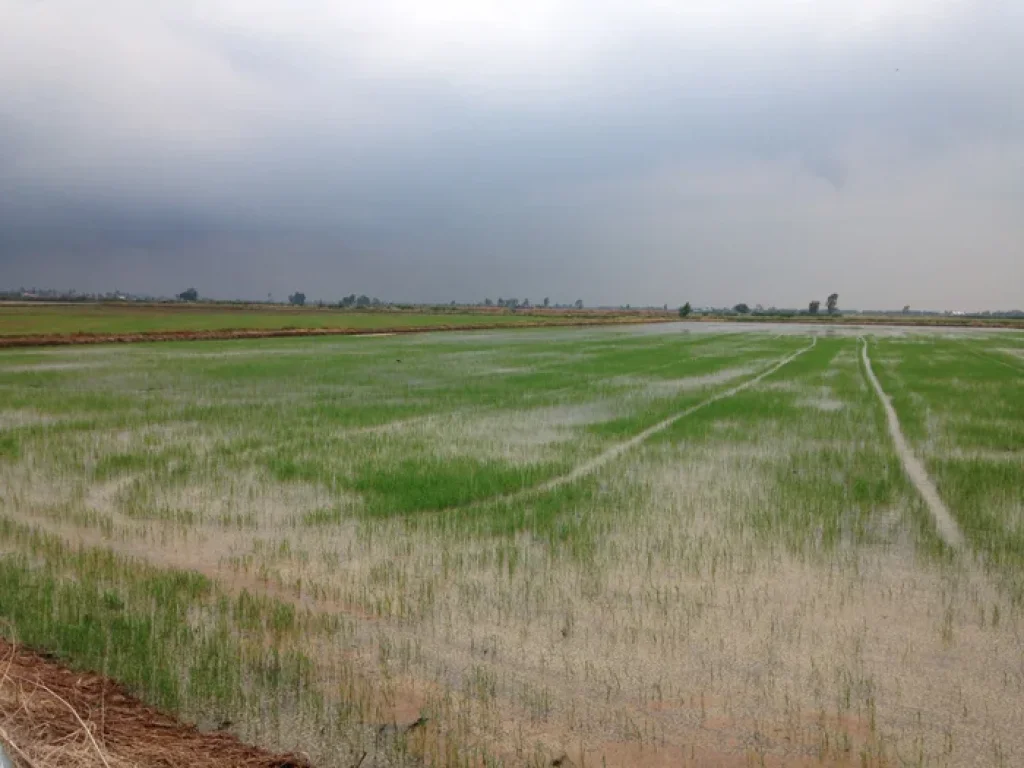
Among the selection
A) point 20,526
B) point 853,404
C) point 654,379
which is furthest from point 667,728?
point 654,379

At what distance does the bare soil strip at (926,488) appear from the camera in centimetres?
704

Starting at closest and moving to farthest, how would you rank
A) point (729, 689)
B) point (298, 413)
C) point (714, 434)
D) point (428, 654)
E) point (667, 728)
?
point (667, 728) < point (729, 689) < point (428, 654) < point (714, 434) < point (298, 413)

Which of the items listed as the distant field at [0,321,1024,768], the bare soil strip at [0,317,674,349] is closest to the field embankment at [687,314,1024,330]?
the bare soil strip at [0,317,674,349]

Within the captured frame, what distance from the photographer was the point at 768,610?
17.2 ft

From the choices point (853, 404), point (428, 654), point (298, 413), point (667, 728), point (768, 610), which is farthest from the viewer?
point (853, 404)

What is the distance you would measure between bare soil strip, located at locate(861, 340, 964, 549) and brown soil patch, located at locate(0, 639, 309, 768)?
631 cm

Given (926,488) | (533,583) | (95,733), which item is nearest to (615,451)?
(926,488)

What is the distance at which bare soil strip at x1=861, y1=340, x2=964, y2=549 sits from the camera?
7045 millimetres

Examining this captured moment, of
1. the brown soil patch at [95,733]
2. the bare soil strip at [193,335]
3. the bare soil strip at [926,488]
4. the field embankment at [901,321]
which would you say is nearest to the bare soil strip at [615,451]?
the bare soil strip at [926,488]

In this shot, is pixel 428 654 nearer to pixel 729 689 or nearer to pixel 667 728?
pixel 667 728

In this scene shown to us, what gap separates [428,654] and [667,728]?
152cm

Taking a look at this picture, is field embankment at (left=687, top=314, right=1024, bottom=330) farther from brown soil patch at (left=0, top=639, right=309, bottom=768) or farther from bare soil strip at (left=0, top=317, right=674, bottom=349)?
brown soil patch at (left=0, top=639, right=309, bottom=768)

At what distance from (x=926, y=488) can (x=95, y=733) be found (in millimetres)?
8902

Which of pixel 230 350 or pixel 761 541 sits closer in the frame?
pixel 761 541
